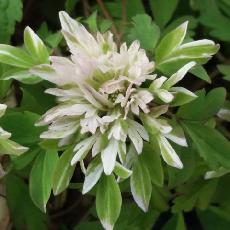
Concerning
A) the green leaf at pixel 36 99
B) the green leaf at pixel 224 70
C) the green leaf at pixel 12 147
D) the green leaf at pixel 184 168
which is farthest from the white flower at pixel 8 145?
the green leaf at pixel 224 70

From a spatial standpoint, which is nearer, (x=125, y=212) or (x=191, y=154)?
(x=191, y=154)

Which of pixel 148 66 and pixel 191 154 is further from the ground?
pixel 148 66

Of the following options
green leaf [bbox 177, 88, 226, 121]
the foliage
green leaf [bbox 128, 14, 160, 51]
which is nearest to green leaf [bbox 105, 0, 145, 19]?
the foliage

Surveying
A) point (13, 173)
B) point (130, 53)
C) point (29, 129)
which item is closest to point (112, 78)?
point (130, 53)

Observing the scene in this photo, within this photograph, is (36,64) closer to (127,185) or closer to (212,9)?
(127,185)

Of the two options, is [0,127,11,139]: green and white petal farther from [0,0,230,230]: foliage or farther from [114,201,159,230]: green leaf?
[114,201,159,230]: green leaf

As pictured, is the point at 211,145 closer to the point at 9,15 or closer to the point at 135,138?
the point at 135,138

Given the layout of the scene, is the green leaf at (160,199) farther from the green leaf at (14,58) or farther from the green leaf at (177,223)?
the green leaf at (14,58)

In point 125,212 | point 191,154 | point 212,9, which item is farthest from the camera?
point 212,9
